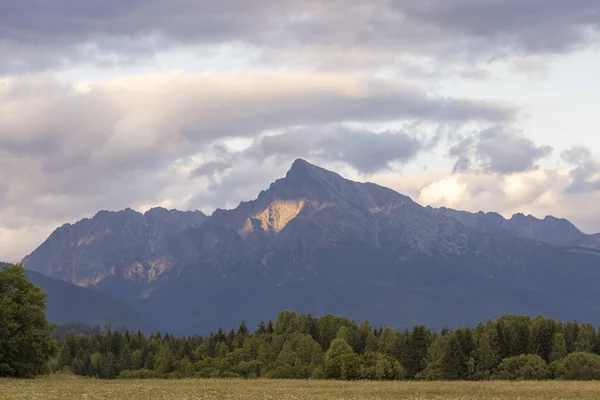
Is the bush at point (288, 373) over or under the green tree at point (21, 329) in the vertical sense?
under

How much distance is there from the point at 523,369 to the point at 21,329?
295ft

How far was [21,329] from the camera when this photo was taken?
115062mm

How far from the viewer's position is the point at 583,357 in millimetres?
161625

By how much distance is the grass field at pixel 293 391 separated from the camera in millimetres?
82000

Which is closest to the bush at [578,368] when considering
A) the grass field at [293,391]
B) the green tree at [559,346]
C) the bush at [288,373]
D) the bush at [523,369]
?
the bush at [523,369]

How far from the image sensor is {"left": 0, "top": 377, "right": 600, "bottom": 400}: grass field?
82.0m

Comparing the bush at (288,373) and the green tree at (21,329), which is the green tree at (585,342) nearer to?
the bush at (288,373)

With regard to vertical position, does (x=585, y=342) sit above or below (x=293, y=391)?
above

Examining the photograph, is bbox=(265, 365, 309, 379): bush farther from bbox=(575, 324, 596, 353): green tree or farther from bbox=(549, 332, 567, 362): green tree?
bbox=(575, 324, 596, 353): green tree

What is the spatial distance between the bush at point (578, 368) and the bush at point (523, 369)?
2.33 m

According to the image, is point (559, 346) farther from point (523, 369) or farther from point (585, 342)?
point (523, 369)

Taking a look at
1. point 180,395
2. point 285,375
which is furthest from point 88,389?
point 285,375

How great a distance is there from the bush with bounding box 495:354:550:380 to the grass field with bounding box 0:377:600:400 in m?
56.5

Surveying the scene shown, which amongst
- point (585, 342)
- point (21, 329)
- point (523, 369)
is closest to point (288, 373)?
point (523, 369)
